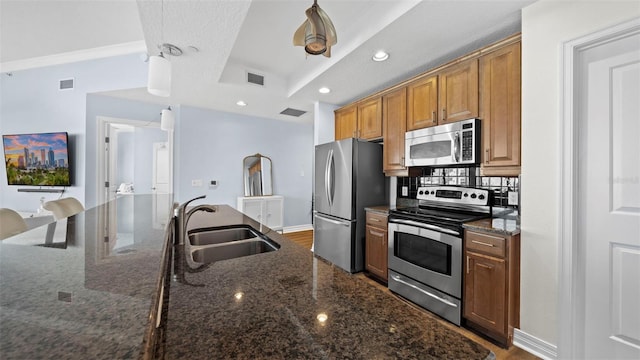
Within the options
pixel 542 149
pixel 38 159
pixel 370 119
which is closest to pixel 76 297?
pixel 542 149

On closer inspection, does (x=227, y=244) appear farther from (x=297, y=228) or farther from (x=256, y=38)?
(x=297, y=228)

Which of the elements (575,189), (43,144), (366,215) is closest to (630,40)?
(575,189)

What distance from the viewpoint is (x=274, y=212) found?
15.7 feet

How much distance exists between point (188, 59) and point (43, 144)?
2702 millimetres

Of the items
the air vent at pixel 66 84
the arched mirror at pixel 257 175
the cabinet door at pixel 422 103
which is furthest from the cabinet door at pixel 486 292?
the air vent at pixel 66 84

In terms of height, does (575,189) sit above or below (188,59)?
below

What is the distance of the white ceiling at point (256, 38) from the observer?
5.64ft

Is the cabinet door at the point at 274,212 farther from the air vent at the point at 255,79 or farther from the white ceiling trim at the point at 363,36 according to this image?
the white ceiling trim at the point at 363,36

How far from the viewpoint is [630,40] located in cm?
131

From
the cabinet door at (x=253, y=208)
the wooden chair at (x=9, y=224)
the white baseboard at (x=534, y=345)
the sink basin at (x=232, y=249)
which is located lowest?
the white baseboard at (x=534, y=345)

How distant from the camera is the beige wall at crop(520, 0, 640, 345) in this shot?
147cm

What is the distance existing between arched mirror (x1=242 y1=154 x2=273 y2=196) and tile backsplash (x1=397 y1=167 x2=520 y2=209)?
9.01 feet

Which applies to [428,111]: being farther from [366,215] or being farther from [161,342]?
[161,342]

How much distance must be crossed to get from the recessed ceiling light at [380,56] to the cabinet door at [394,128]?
1.54 feet
